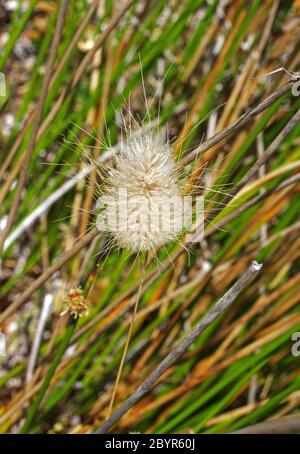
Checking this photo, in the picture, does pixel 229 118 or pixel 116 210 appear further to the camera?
pixel 229 118

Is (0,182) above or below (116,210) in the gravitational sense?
above

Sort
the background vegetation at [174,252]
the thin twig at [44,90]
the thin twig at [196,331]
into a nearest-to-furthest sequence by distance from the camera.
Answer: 1. the thin twig at [196,331]
2. the thin twig at [44,90]
3. the background vegetation at [174,252]

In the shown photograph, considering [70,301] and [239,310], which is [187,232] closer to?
[70,301]

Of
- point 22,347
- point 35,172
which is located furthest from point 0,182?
Answer: point 22,347

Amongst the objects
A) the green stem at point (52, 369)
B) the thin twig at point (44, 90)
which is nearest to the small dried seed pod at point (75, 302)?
the green stem at point (52, 369)

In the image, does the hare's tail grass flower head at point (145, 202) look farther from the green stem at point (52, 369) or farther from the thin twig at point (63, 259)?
the green stem at point (52, 369)

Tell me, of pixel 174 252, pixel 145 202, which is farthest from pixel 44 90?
pixel 174 252
